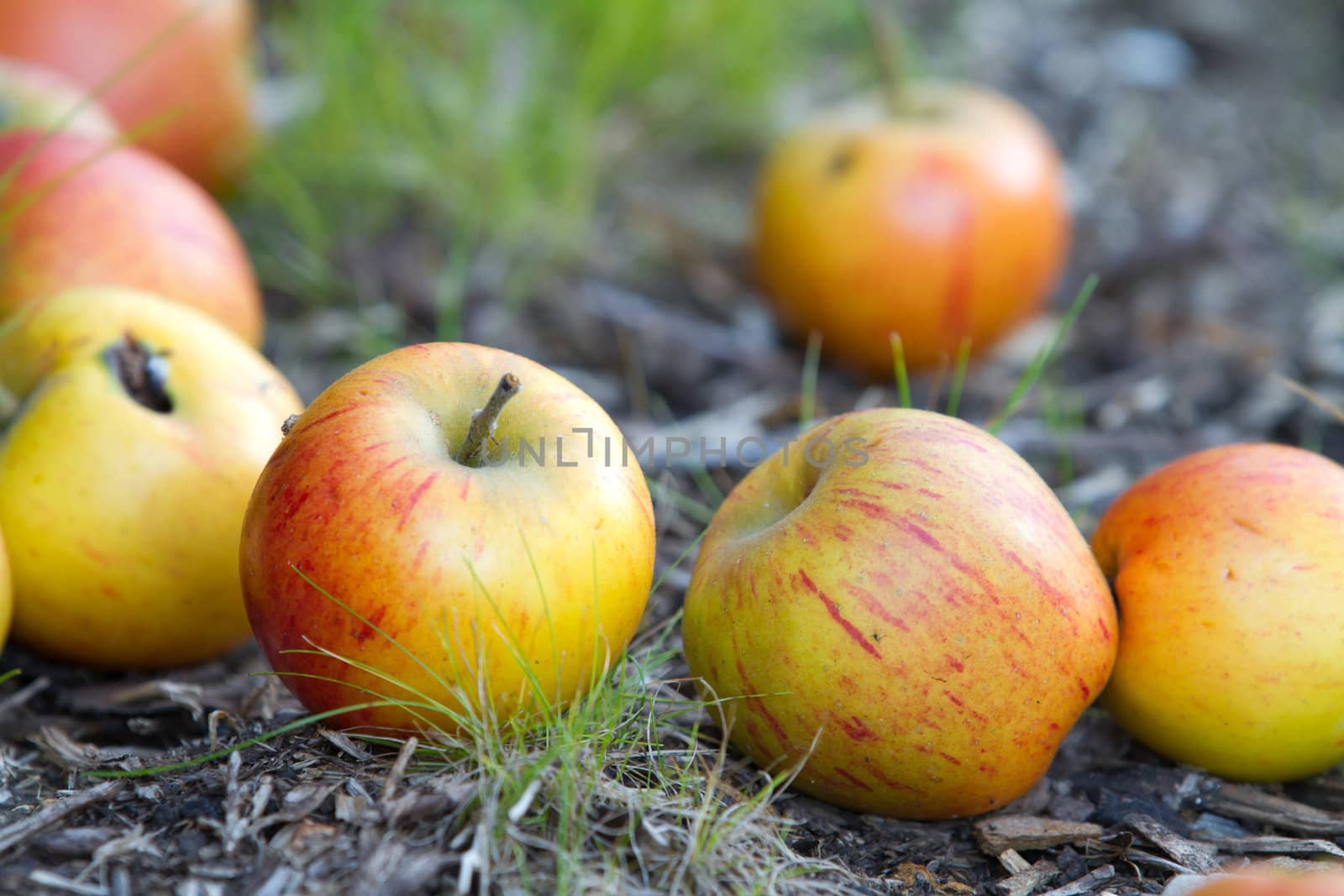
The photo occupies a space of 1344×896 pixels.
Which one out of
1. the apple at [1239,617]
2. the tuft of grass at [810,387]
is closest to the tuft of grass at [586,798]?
the apple at [1239,617]

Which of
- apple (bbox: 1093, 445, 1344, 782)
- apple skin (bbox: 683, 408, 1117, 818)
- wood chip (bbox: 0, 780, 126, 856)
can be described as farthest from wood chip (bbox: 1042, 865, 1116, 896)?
wood chip (bbox: 0, 780, 126, 856)

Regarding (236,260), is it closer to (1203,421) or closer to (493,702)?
(493,702)

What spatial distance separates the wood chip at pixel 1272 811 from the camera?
1832mm

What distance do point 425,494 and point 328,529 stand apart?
0.14 meters

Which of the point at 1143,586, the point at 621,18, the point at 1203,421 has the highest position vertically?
the point at 621,18

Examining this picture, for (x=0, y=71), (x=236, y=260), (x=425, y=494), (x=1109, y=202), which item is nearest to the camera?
(x=425, y=494)

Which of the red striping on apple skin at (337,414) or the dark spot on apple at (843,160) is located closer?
→ the red striping on apple skin at (337,414)

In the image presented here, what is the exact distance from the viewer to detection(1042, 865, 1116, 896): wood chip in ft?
5.54

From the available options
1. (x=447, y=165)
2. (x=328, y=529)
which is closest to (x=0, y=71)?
(x=447, y=165)

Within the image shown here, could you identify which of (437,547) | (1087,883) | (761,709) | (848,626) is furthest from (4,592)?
(1087,883)

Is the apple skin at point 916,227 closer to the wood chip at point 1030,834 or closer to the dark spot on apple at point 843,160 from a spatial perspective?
the dark spot on apple at point 843,160

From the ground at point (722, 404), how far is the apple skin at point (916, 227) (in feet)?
0.60

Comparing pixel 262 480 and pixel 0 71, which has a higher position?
pixel 0 71

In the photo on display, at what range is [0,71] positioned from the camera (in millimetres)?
2771
